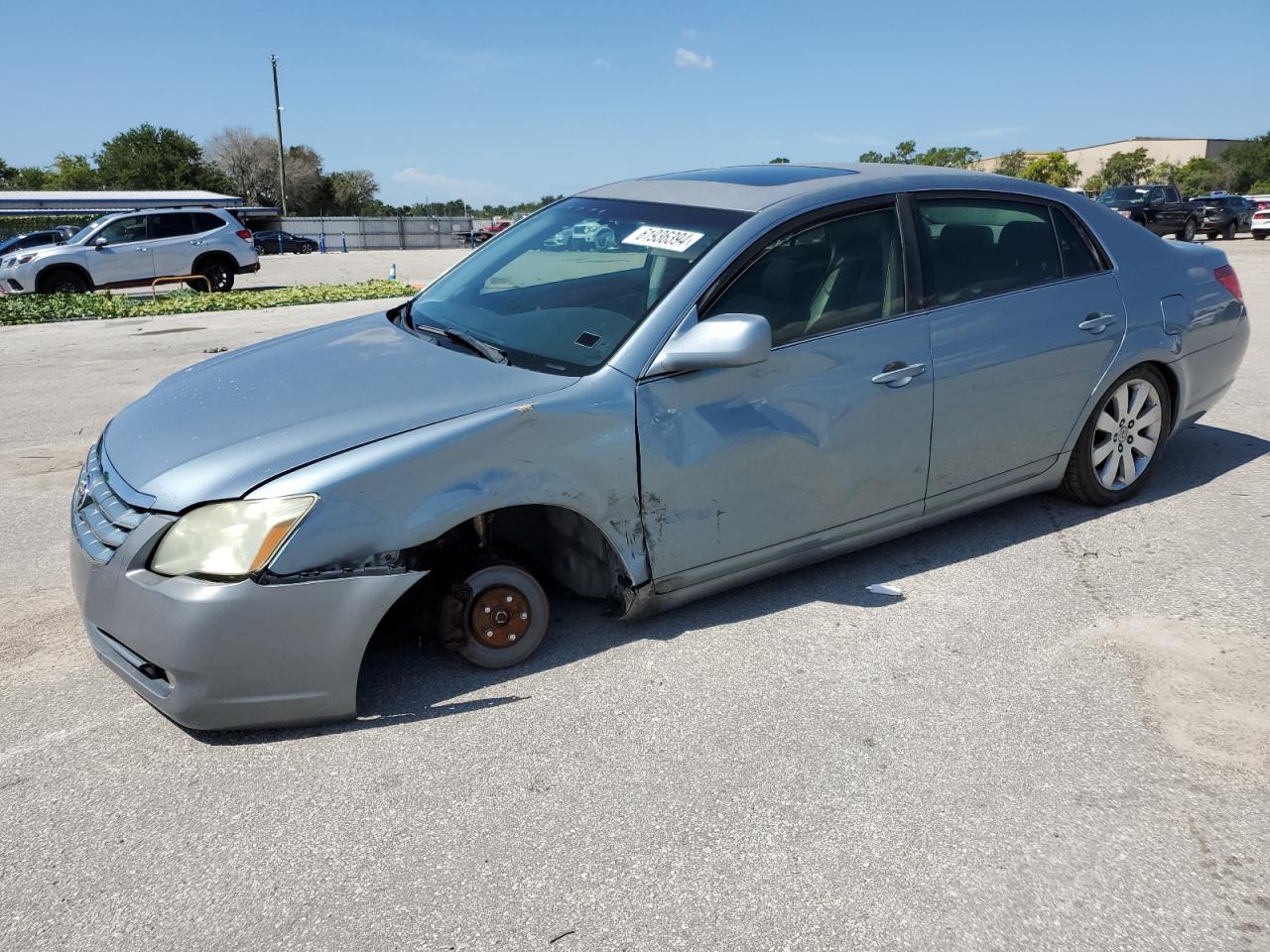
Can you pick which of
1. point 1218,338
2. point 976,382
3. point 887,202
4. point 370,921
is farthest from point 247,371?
point 1218,338

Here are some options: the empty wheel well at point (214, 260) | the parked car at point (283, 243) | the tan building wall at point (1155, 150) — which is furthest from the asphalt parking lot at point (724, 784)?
the tan building wall at point (1155, 150)

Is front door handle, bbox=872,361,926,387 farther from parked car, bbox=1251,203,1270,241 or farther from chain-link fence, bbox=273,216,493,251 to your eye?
chain-link fence, bbox=273,216,493,251

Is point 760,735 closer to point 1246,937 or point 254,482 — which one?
point 1246,937

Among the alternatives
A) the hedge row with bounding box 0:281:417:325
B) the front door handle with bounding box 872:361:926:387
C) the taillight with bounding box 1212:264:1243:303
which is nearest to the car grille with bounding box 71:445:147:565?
the front door handle with bounding box 872:361:926:387

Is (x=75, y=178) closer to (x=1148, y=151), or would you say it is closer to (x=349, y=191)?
(x=349, y=191)

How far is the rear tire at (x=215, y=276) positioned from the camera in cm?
2036

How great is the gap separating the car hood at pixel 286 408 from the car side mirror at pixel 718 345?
35cm

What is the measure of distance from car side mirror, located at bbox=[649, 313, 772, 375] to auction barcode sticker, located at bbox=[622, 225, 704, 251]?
47 cm

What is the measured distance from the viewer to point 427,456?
2934 millimetres

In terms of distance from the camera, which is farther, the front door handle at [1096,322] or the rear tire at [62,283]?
the rear tire at [62,283]

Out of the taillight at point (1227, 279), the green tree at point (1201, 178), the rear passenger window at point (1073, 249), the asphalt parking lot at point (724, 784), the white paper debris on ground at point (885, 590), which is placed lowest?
the asphalt parking lot at point (724, 784)

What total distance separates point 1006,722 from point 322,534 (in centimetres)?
211

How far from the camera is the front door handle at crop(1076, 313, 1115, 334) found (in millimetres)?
4348

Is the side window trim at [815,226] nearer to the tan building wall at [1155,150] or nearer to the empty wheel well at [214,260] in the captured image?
the empty wheel well at [214,260]
